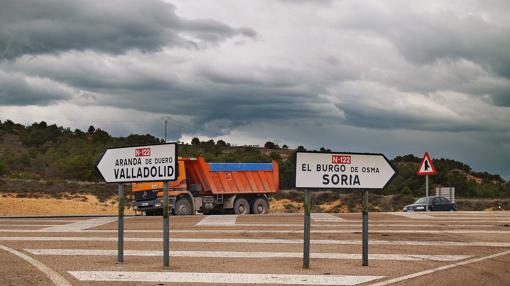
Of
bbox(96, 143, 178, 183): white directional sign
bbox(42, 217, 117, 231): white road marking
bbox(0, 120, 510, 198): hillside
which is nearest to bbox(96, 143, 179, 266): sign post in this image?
bbox(96, 143, 178, 183): white directional sign

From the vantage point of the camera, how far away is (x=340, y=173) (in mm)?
12102

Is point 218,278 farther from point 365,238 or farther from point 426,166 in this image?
point 426,166

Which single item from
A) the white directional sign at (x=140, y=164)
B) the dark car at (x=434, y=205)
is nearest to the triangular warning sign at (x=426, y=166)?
the dark car at (x=434, y=205)

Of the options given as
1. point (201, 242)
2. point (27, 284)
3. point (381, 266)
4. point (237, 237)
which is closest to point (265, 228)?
point (237, 237)

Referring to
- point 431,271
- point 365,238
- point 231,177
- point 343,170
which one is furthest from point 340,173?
point 231,177

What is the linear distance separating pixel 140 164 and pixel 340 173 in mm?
3342

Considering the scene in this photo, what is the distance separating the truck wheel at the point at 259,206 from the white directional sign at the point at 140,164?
22.2m

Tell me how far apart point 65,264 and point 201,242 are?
4.53m

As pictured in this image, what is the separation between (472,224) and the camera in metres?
22.6

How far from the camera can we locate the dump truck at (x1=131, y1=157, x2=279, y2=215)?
3108 centimetres

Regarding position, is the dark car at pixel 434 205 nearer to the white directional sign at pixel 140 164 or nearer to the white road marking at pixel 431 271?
the white road marking at pixel 431 271

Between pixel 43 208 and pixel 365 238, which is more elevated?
pixel 365 238

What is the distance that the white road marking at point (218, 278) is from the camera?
10328mm

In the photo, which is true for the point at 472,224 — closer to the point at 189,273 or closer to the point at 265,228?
the point at 265,228
